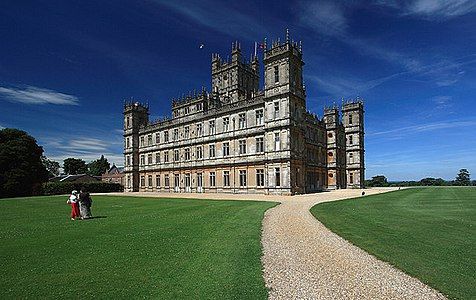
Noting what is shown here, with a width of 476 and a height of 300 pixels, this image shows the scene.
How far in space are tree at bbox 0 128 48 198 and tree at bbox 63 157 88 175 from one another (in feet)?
167

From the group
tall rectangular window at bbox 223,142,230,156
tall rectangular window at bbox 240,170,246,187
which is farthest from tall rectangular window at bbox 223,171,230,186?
tall rectangular window at bbox 223,142,230,156

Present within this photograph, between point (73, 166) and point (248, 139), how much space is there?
81094mm

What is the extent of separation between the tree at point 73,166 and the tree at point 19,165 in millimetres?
51014

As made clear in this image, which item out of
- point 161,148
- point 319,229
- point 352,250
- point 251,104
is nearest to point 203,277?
point 352,250

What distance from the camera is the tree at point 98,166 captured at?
342ft

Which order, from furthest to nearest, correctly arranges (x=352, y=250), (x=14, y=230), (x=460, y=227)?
(x=14, y=230) → (x=460, y=227) → (x=352, y=250)

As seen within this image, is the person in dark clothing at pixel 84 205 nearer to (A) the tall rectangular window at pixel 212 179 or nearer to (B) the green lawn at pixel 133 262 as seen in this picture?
(B) the green lawn at pixel 133 262

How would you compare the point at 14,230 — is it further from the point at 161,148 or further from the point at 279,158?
the point at 161,148

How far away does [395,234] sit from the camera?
1016cm

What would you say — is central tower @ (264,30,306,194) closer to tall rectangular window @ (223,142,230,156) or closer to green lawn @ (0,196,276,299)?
tall rectangular window @ (223,142,230,156)

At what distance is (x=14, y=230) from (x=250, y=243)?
9.74 meters

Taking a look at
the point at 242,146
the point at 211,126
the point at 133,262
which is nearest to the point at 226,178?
the point at 242,146

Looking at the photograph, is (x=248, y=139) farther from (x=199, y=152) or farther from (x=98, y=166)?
(x=98, y=166)

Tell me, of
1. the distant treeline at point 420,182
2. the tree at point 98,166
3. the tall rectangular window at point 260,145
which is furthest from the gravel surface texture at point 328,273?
the tree at point 98,166
